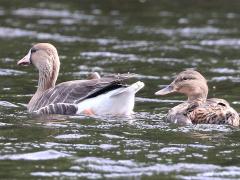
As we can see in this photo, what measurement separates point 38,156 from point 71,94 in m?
3.67

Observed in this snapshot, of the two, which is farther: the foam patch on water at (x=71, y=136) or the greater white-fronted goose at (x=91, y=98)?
the greater white-fronted goose at (x=91, y=98)

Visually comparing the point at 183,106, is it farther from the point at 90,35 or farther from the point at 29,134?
the point at 90,35

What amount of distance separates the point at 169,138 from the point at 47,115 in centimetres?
302

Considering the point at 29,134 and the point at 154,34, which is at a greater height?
the point at 154,34

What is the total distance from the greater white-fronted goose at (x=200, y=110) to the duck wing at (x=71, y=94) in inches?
41.8

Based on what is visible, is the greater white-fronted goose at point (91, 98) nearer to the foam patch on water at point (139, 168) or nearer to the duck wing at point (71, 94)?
the duck wing at point (71, 94)

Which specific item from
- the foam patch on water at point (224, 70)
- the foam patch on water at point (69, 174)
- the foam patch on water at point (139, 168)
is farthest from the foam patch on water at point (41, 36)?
the foam patch on water at point (69, 174)

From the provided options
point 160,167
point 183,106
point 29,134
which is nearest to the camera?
point 160,167

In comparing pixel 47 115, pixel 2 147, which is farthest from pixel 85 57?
pixel 2 147

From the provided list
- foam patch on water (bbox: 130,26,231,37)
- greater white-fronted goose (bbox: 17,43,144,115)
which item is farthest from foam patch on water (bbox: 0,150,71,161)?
foam patch on water (bbox: 130,26,231,37)

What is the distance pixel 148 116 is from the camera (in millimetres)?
15281

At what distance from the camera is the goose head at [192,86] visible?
15398 mm

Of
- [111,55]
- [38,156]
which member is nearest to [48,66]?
[38,156]

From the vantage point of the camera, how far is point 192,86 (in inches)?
607
